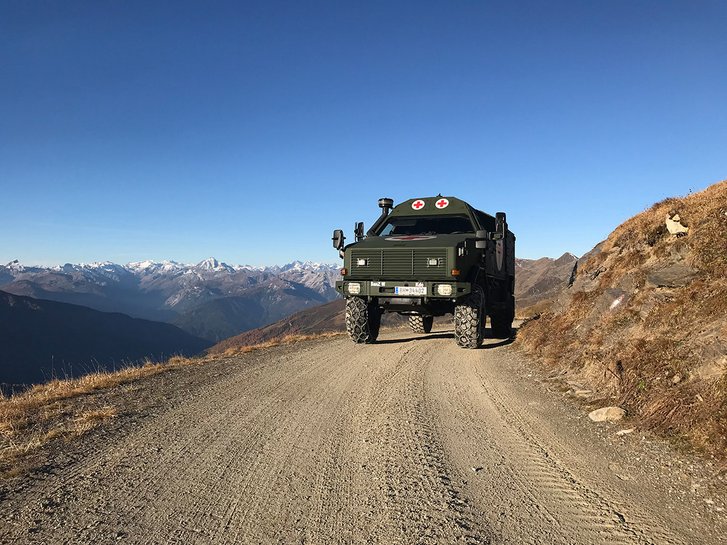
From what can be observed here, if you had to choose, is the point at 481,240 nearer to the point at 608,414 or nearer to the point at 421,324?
the point at 421,324

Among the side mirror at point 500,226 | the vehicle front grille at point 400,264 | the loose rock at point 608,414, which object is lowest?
the loose rock at point 608,414

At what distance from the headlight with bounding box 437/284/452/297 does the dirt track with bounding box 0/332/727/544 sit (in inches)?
160

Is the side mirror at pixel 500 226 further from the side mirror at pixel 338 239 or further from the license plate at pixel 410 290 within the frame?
the side mirror at pixel 338 239

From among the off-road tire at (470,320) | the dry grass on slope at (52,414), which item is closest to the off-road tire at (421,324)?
the off-road tire at (470,320)

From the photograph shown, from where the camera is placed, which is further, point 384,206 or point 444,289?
point 384,206

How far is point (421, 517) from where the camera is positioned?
336cm

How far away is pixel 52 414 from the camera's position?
6227 mm

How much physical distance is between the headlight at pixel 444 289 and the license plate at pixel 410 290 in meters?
0.36

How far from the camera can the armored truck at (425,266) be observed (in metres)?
11.2

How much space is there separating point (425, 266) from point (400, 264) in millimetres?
680

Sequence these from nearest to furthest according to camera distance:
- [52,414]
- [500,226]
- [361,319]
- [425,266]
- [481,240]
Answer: [52,414]
[425,266]
[481,240]
[500,226]
[361,319]

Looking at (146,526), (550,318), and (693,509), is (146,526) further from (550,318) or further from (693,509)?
(550,318)

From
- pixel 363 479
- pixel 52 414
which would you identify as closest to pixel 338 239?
pixel 52 414

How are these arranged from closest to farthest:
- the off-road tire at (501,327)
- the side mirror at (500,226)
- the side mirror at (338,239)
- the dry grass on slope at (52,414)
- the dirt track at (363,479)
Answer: the dirt track at (363,479) → the dry grass on slope at (52,414) → the side mirror at (500,226) → the side mirror at (338,239) → the off-road tire at (501,327)
